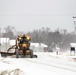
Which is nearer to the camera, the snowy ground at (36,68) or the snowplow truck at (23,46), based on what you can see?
the snowy ground at (36,68)

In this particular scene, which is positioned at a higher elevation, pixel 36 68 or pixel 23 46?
pixel 23 46

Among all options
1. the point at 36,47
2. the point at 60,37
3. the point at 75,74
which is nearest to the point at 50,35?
the point at 60,37

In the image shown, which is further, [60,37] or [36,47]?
[60,37]

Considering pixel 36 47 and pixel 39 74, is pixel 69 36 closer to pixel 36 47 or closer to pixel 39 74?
pixel 36 47

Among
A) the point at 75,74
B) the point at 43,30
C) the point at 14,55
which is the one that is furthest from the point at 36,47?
the point at 75,74

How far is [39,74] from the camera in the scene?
14922 millimetres

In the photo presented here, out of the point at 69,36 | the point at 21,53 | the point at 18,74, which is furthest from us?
the point at 69,36

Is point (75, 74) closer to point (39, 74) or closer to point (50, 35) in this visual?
point (39, 74)

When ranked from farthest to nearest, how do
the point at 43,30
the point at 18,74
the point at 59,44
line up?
the point at 43,30 < the point at 59,44 < the point at 18,74

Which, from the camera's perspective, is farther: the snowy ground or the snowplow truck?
the snowplow truck

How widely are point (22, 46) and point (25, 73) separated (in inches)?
873

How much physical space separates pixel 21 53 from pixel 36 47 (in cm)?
8944

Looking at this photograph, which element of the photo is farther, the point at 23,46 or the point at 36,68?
the point at 23,46

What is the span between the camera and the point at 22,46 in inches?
1479
